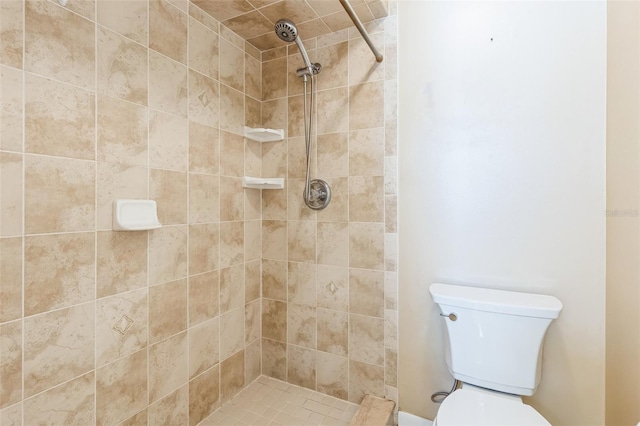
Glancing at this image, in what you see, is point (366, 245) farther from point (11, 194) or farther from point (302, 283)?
point (11, 194)

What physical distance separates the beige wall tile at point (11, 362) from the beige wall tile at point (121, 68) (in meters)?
0.86

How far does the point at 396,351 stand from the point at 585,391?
0.78m

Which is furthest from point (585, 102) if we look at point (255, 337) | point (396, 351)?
point (255, 337)

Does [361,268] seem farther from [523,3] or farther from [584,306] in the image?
[523,3]

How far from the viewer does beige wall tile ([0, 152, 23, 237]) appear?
92 cm

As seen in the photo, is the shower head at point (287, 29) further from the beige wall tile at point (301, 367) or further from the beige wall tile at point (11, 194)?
the beige wall tile at point (301, 367)

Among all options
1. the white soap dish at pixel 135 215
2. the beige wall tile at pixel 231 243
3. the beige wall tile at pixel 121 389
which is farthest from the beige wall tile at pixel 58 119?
the beige wall tile at pixel 121 389

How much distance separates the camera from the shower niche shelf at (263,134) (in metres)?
1.79

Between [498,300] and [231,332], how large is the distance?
4.51 ft

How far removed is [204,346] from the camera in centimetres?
158

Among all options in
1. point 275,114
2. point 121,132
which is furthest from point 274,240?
point 121,132

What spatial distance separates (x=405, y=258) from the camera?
1583mm

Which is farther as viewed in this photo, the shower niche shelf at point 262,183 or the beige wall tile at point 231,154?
the shower niche shelf at point 262,183

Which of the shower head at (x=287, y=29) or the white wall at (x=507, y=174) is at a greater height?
the shower head at (x=287, y=29)
